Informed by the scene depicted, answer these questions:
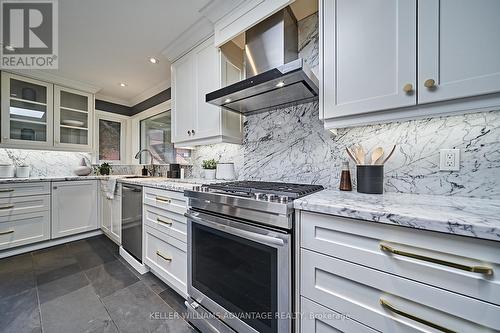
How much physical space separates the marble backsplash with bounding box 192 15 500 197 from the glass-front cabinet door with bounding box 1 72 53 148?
2887 mm

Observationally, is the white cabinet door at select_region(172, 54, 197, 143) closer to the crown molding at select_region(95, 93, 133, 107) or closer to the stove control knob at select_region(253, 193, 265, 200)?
the stove control knob at select_region(253, 193, 265, 200)

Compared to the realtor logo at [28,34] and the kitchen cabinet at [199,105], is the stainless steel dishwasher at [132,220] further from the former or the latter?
the realtor logo at [28,34]

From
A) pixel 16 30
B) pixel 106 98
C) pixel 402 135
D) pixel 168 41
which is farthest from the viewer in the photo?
pixel 106 98

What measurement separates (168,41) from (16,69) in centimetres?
223

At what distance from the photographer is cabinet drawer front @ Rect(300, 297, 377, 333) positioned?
77cm

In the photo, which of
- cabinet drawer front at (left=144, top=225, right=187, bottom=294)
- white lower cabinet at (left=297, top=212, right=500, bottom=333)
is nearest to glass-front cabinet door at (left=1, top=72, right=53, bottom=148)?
cabinet drawer front at (left=144, top=225, right=187, bottom=294)

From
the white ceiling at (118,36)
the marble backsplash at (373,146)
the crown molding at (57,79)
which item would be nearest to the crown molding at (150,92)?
the white ceiling at (118,36)

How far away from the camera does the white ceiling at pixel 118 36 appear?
1.61 meters

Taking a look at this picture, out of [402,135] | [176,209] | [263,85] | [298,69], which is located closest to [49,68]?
[176,209]

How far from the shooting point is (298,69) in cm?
105

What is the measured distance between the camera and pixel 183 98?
2135mm

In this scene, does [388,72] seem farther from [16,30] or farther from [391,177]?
[16,30]

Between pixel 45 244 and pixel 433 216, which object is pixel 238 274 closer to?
pixel 433 216

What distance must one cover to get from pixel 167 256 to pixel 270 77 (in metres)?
1.64
